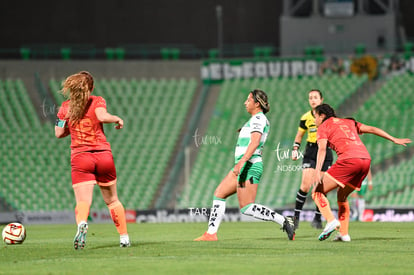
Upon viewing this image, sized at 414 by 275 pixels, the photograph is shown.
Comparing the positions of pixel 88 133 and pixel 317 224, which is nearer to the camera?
pixel 88 133

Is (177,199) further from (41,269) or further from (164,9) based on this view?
(41,269)

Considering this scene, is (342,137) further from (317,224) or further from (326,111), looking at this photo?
(317,224)

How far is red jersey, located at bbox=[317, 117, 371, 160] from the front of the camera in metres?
12.6

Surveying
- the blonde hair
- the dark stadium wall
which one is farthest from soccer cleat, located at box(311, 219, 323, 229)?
the dark stadium wall

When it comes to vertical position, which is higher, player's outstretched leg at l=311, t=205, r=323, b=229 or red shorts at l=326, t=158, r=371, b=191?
red shorts at l=326, t=158, r=371, b=191

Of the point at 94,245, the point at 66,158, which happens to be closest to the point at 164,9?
the point at 66,158

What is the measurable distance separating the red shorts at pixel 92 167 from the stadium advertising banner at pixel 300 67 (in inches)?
902

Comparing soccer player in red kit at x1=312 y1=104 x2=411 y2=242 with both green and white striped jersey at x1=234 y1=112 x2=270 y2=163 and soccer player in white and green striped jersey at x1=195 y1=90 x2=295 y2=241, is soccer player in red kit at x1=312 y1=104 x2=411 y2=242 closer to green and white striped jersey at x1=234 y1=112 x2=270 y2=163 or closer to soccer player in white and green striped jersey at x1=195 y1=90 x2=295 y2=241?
soccer player in white and green striped jersey at x1=195 y1=90 x2=295 y2=241

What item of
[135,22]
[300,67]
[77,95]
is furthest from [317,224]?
[135,22]

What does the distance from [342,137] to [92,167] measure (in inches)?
157

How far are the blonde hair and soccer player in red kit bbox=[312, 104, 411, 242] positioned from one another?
368cm

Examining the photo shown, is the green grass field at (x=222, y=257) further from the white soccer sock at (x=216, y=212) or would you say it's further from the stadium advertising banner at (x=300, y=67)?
the stadium advertising banner at (x=300, y=67)

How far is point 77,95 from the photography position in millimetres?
11039

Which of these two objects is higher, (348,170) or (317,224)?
(348,170)
